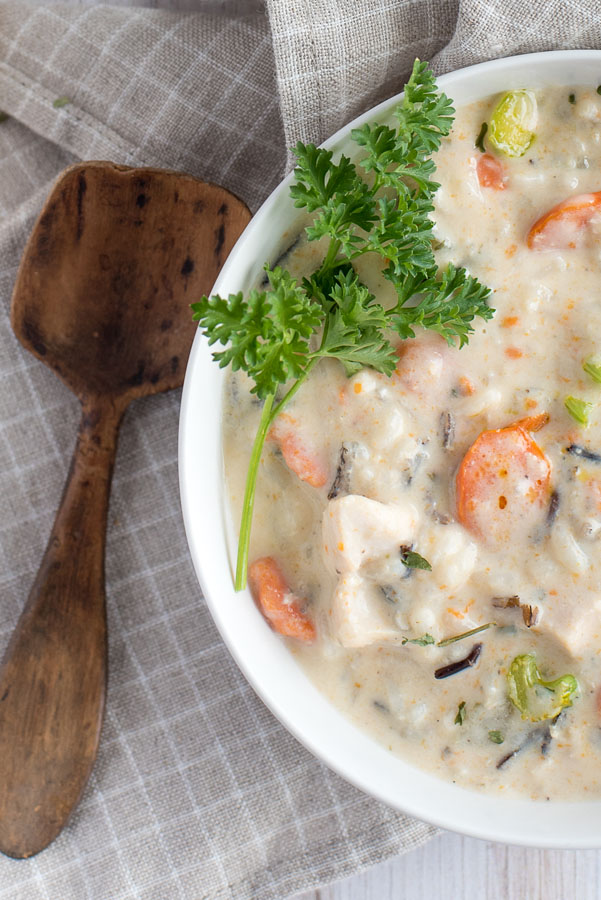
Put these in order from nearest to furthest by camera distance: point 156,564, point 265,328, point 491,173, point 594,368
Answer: point 265,328
point 594,368
point 491,173
point 156,564

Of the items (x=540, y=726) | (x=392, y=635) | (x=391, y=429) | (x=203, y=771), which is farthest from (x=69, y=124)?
(x=540, y=726)

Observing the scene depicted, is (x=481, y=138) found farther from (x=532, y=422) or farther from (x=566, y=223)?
(x=532, y=422)

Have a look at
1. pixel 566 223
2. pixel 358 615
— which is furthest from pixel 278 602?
pixel 566 223

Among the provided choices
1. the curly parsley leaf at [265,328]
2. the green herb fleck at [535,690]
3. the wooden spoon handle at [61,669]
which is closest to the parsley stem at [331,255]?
the curly parsley leaf at [265,328]

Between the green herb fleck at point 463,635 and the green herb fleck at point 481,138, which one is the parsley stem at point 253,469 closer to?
the green herb fleck at point 463,635

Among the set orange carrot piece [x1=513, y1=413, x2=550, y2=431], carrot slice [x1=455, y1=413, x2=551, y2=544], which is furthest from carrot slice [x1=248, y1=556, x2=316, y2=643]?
orange carrot piece [x1=513, y1=413, x2=550, y2=431]

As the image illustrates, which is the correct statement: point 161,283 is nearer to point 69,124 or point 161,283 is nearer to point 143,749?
point 69,124

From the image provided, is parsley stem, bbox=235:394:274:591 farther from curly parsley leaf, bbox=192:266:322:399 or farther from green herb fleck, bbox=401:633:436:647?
green herb fleck, bbox=401:633:436:647
